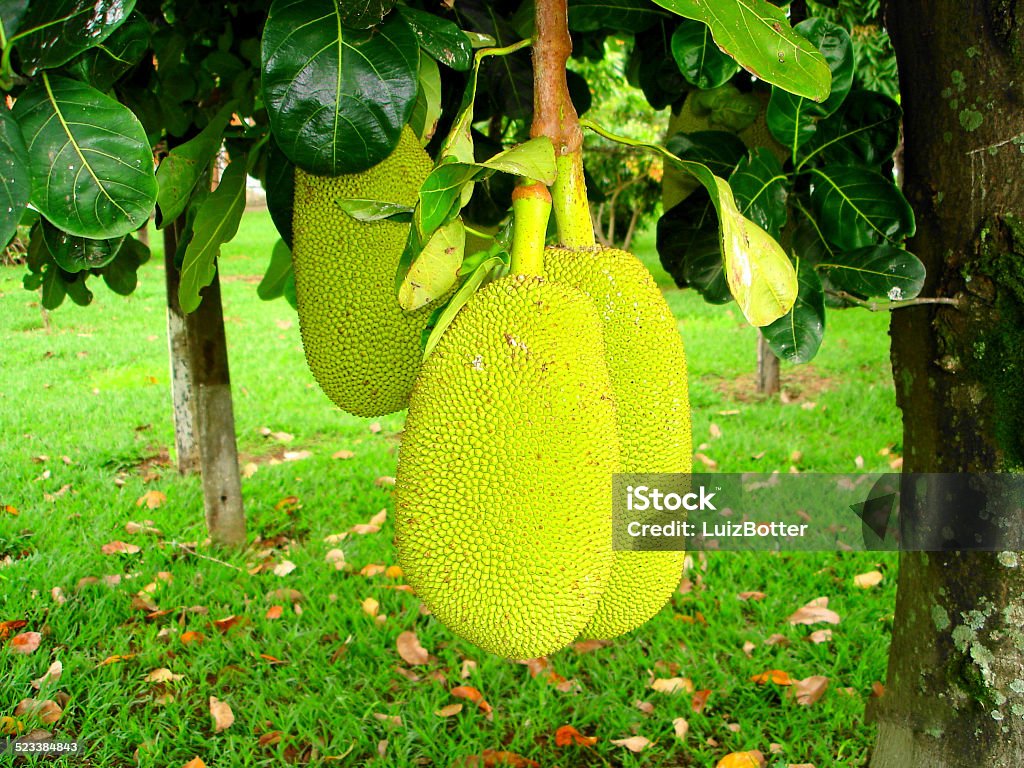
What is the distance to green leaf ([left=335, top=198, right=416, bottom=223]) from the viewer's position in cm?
75

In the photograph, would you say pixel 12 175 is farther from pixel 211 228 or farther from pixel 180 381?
pixel 180 381

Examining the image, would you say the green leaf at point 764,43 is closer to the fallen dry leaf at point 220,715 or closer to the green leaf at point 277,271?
the green leaf at point 277,271

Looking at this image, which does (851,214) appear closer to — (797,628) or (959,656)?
(959,656)

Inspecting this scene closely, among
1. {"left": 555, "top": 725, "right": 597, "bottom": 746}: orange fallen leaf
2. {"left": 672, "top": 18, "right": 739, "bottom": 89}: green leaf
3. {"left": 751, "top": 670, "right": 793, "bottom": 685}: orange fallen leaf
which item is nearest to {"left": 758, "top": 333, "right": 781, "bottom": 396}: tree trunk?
{"left": 751, "top": 670, "right": 793, "bottom": 685}: orange fallen leaf

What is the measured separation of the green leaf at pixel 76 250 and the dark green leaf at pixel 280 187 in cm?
16

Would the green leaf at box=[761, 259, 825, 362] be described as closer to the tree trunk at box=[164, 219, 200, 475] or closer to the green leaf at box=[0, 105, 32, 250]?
the green leaf at box=[0, 105, 32, 250]

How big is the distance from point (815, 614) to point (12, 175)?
86.4 inches

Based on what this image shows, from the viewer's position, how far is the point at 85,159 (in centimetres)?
63

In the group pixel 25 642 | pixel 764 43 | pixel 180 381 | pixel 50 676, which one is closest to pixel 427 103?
pixel 764 43

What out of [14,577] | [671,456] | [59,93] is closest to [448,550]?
[671,456]

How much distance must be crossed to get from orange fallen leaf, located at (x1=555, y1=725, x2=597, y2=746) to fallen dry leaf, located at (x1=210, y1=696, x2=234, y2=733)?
0.70 m

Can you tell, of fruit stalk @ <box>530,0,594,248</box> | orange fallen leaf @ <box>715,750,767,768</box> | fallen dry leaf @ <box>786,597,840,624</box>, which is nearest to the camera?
fruit stalk @ <box>530,0,594,248</box>

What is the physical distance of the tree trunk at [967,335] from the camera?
40.0 inches

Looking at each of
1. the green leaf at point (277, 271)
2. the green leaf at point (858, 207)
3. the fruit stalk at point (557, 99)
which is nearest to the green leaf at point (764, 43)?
the fruit stalk at point (557, 99)
